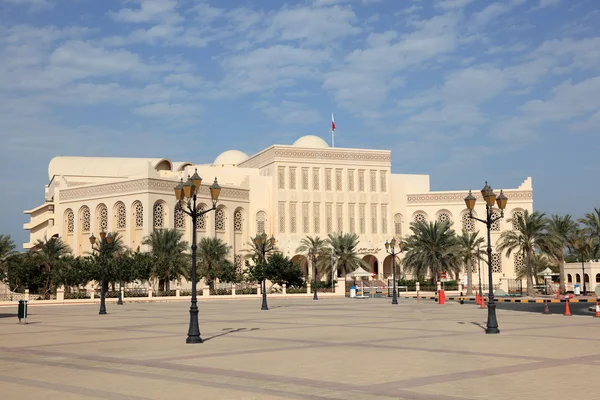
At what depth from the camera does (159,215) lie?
211ft

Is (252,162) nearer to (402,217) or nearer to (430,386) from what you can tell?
(402,217)

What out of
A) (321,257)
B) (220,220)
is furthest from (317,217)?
(220,220)

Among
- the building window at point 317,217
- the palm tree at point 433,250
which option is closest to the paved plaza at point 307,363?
the palm tree at point 433,250

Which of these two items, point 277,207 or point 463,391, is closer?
point 463,391

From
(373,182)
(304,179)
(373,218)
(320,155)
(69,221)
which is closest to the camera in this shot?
(69,221)

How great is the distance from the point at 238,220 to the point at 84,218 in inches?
609

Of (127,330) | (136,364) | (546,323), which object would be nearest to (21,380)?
(136,364)

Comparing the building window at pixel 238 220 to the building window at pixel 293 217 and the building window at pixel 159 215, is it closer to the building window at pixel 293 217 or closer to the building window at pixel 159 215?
the building window at pixel 293 217

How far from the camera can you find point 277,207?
70812 mm

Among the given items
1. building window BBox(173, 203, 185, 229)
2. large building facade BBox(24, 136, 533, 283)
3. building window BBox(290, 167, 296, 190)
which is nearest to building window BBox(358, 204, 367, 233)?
large building facade BBox(24, 136, 533, 283)

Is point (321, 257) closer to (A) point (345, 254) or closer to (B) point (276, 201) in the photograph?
(A) point (345, 254)

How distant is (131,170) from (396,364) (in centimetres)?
6905

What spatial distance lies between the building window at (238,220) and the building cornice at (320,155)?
20.5 feet

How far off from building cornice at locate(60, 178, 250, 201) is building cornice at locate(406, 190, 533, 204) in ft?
63.1
